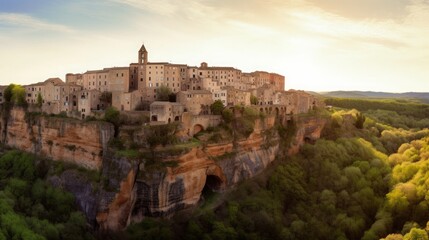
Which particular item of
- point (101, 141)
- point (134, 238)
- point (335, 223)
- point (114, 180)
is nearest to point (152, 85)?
point (101, 141)

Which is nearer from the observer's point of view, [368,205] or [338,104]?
[368,205]

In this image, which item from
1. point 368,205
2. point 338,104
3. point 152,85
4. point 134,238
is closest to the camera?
point 134,238

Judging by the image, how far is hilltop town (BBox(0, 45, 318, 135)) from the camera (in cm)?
4488

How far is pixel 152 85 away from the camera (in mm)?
48812

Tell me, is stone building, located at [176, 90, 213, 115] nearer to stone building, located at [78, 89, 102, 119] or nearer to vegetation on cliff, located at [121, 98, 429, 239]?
stone building, located at [78, 89, 102, 119]

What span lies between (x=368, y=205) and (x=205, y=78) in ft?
72.4

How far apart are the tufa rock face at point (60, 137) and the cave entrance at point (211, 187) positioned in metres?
10.9

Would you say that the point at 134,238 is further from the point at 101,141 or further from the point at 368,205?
the point at 368,205

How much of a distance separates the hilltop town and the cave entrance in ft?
22.4

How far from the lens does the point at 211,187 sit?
44.7 metres

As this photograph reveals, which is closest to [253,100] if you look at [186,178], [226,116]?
[226,116]

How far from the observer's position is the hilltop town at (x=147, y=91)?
4488 cm

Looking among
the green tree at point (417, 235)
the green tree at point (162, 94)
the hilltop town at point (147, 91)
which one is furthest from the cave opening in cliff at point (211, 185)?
the green tree at point (417, 235)

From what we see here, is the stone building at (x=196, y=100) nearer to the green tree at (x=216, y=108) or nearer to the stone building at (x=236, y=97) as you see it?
the green tree at (x=216, y=108)
